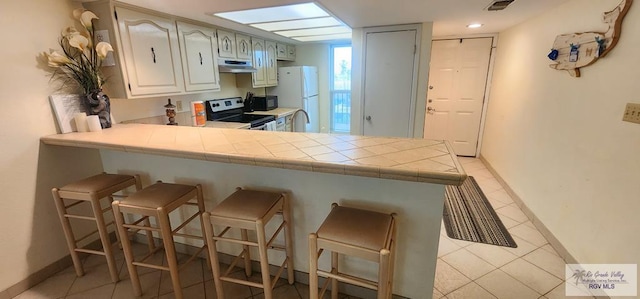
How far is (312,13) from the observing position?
2.59 m

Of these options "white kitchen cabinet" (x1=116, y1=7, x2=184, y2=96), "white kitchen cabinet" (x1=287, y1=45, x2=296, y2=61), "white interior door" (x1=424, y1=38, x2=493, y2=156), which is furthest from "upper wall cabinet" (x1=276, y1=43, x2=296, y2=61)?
"white interior door" (x1=424, y1=38, x2=493, y2=156)

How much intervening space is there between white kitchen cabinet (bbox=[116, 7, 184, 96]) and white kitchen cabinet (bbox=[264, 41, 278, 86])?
1.84m

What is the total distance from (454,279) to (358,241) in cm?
119

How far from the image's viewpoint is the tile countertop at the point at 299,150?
118 cm

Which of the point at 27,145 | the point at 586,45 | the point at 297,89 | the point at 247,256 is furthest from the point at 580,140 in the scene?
the point at 27,145

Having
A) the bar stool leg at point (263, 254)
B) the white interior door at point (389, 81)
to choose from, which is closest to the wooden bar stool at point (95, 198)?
the bar stool leg at point (263, 254)

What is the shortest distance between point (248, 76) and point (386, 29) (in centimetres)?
212

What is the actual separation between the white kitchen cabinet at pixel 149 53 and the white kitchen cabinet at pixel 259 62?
4.63 feet

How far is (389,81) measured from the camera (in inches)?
131

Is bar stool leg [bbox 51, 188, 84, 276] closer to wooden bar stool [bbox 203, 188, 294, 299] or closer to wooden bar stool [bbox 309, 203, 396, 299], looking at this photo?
wooden bar stool [bbox 203, 188, 294, 299]

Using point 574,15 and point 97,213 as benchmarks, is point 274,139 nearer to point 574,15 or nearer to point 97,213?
point 97,213

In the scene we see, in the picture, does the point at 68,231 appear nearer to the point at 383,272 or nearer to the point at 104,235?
the point at 104,235

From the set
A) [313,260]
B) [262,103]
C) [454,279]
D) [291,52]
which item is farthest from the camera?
[291,52]

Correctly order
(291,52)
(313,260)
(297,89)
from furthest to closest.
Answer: (291,52), (297,89), (313,260)
